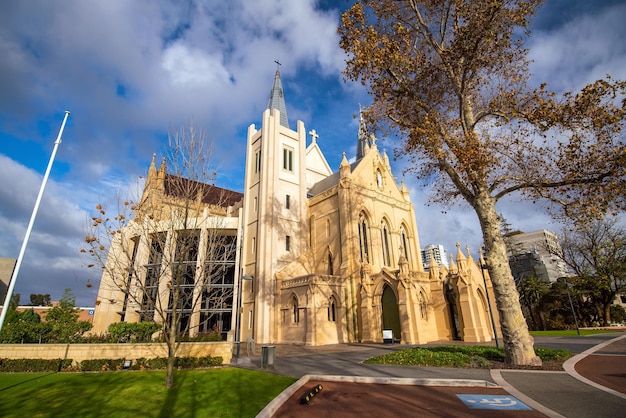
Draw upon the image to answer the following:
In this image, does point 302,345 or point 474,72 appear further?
point 302,345

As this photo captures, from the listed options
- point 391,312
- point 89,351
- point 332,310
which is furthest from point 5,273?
point 391,312

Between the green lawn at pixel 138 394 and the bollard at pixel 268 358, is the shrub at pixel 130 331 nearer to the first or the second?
the green lawn at pixel 138 394

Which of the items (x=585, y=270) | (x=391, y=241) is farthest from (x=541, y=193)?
(x=585, y=270)

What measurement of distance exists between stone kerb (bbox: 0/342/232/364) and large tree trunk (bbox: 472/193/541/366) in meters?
12.1

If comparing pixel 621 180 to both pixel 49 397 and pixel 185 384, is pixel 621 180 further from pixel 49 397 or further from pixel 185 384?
pixel 49 397

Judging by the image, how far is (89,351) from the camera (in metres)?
13.0

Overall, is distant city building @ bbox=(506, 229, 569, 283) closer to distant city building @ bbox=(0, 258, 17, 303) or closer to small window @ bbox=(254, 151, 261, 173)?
small window @ bbox=(254, 151, 261, 173)

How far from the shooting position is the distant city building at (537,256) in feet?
152

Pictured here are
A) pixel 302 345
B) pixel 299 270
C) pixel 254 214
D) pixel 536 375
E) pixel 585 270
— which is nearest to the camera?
pixel 536 375

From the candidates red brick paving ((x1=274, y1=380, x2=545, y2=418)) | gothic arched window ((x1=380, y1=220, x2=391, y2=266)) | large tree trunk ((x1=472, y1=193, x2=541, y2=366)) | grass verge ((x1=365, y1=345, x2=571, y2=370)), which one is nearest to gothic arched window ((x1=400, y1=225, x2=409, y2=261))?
gothic arched window ((x1=380, y1=220, x2=391, y2=266))

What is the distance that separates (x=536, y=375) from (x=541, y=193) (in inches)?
261

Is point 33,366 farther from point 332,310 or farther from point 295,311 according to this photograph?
point 332,310

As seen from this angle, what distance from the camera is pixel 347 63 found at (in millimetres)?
13898

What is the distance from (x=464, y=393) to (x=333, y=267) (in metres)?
21.5
